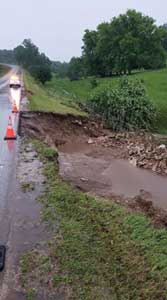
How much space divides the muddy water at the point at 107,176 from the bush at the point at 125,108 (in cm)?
460

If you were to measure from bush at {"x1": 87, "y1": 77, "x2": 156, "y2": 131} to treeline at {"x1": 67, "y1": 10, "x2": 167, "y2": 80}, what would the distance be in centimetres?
2624

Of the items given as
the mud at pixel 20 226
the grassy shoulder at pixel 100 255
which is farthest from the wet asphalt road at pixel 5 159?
the grassy shoulder at pixel 100 255

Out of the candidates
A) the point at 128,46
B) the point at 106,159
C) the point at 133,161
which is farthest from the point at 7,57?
the point at 133,161

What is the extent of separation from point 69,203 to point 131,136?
967 cm

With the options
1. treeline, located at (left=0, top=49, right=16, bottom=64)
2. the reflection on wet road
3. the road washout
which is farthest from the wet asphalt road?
treeline, located at (left=0, top=49, right=16, bottom=64)

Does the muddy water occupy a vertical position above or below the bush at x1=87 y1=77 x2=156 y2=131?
below

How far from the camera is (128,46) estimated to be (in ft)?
153

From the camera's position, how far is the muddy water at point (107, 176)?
414 inches

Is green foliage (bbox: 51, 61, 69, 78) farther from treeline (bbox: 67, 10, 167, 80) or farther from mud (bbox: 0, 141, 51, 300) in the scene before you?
mud (bbox: 0, 141, 51, 300)

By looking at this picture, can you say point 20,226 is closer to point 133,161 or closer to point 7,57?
point 133,161

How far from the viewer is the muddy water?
34.5 ft

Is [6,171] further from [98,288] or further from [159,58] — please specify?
[159,58]

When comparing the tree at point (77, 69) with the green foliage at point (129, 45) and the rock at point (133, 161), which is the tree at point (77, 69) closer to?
the green foliage at point (129, 45)

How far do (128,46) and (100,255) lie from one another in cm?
4290
